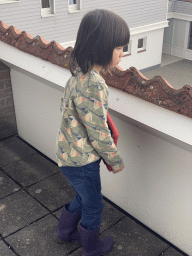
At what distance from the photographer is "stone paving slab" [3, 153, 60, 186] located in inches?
146

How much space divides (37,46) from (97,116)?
1.64 meters

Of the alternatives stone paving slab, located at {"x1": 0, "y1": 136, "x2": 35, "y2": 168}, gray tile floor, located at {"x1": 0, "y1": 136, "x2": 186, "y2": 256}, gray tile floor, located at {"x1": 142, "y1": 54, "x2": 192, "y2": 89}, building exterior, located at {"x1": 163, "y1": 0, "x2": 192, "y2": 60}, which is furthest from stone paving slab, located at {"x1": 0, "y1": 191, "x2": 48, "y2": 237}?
building exterior, located at {"x1": 163, "y1": 0, "x2": 192, "y2": 60}

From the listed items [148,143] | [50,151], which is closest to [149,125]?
[148,143]

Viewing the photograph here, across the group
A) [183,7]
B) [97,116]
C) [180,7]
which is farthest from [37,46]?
[180,7]

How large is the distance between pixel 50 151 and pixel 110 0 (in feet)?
35.6

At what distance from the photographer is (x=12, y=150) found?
427 centimetres

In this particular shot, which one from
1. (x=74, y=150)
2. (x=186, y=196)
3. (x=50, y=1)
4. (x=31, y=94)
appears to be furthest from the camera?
(x=50, y=1)

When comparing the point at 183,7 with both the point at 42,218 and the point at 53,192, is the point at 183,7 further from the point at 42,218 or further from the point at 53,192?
the point at 42,218

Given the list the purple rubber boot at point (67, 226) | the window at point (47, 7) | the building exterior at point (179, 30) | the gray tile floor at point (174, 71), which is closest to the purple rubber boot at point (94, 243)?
the purple rubber boot at point (67, 226)

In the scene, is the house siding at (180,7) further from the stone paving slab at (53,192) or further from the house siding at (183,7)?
the stone paving slab at (53,192)

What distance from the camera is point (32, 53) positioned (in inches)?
135

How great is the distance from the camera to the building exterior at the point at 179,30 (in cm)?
1738

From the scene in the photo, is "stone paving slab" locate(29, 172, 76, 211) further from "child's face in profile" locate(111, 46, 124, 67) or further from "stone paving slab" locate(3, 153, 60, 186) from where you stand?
"child's face in profile" locate(111, 46, 124, 67)

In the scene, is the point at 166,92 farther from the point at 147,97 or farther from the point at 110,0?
the point at 110,0
